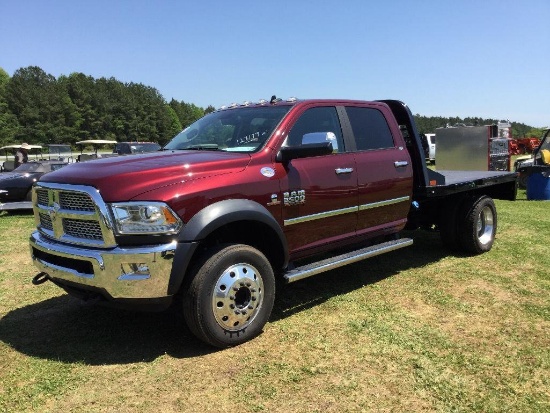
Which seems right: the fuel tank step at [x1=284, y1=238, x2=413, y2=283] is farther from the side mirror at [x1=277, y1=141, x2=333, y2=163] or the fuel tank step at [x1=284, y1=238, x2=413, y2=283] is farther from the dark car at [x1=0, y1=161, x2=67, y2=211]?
the dark car at [x1=0, y1=161, x2=67, y2=211]

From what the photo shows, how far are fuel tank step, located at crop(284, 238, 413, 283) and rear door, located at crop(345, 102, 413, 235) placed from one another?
0.57 ft

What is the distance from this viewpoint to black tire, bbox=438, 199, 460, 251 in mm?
6027

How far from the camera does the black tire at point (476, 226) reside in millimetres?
5926

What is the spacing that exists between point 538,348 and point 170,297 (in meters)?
2.68

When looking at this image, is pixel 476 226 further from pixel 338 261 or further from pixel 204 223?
pixel 204 223

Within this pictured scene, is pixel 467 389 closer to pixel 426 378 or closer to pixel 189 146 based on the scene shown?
pixel 426 378

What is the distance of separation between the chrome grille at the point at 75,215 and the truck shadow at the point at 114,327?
2.77 ft

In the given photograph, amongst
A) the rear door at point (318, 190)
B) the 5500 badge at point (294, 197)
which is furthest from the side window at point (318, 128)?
the 5500 badge at point (294, 197)

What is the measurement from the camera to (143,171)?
3.26 meters

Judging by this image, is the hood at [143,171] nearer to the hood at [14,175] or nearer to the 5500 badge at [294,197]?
the 5500 badge at [294,197]

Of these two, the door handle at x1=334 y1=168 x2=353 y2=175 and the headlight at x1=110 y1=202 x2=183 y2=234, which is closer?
the headlight at x1=110 y1=202 x2=183 y2=234

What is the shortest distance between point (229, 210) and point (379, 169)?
2.01 meters

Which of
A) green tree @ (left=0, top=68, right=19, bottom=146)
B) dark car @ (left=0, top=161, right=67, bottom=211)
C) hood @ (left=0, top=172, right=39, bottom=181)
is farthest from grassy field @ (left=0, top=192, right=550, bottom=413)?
green tree @ (left=0, top=68, right=19, bottom=146)

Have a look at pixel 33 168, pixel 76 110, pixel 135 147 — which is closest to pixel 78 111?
pixel 76 110
